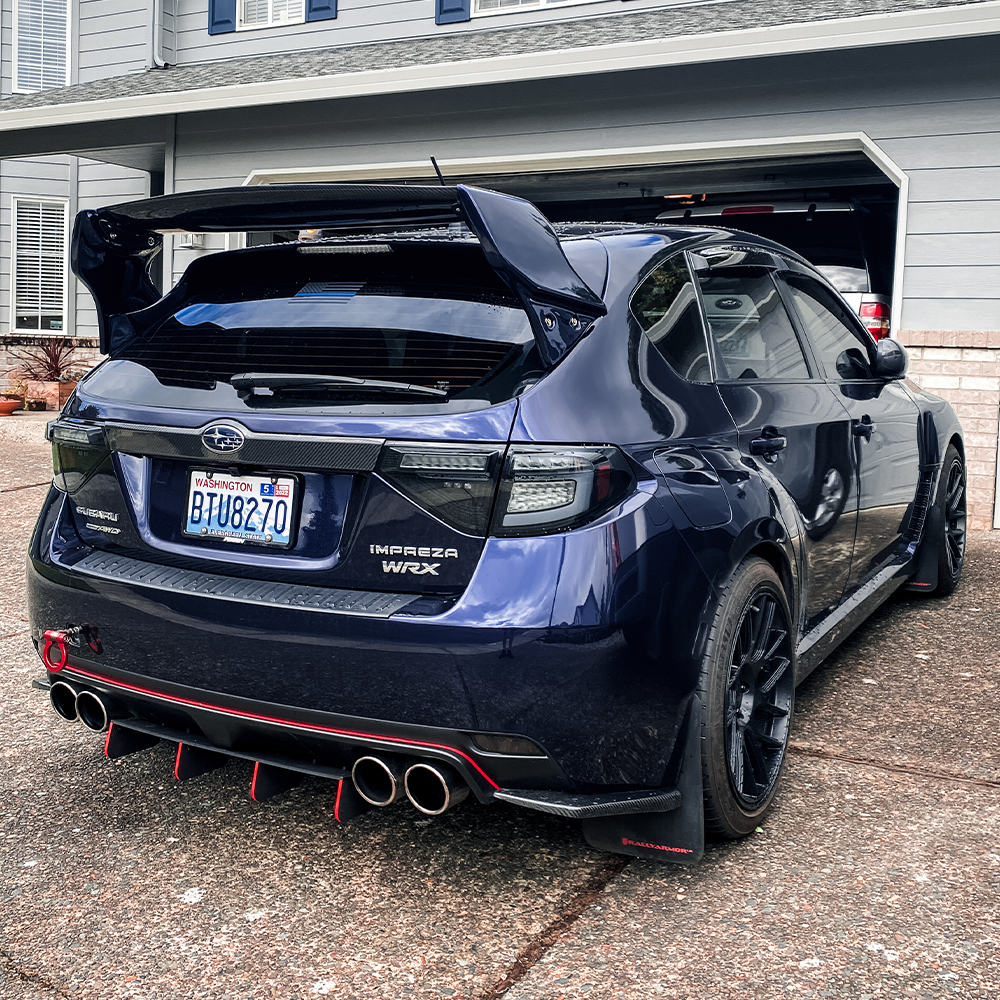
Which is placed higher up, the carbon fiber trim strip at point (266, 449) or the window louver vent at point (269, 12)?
the window louver vent at point (269, 12)

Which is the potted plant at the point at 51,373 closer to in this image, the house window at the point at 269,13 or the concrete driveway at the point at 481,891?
the house window at the point at 269,13

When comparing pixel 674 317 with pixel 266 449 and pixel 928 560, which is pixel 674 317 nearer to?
pixel 266 449

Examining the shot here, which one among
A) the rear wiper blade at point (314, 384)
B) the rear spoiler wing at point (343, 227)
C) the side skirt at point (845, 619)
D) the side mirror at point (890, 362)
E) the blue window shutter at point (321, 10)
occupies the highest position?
the blue window shutter at point (321, 10)

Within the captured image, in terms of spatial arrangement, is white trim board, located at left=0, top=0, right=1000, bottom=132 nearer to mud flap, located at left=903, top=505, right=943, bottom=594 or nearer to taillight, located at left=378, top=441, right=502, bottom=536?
mud flap, located at left=903, top=505, right=943, bottom=594

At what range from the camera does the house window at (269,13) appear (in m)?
12.8

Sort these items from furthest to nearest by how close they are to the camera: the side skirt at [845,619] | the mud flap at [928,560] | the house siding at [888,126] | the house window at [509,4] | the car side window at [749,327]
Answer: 1. the house window at [509,4]
2. the house siding at [888,126]
3. the mud flap at [928,560]
4. the side skirt at [845,619]
5. the car side window at [749,327]

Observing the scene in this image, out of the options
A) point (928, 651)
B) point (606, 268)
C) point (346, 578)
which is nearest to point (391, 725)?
point (346, 578)

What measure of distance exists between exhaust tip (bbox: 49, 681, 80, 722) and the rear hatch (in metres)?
0.40

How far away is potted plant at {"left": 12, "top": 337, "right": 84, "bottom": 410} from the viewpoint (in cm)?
1439

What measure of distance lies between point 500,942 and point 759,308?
2121 millimetres

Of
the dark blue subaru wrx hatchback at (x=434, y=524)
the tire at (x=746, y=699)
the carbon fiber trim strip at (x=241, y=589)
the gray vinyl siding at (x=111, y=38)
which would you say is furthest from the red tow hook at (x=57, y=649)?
the gray vinyl siding at (x=111, y=38)

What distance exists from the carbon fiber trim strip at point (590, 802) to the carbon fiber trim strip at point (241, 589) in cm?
48

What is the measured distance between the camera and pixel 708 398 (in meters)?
2.88

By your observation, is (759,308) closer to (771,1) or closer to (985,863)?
(985,863)
